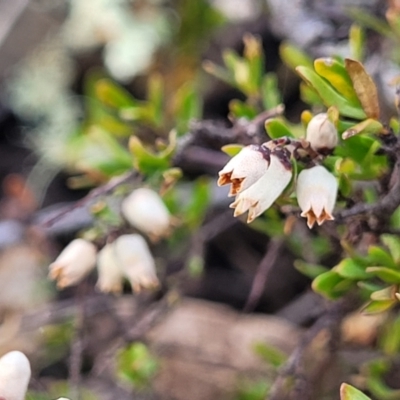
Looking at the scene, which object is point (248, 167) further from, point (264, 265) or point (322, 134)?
point (264, 265)

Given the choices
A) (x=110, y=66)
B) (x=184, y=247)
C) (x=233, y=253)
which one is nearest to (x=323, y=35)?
(x=184, y=247)

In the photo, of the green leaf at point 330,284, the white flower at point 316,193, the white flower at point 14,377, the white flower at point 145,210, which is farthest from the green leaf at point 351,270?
the white flower at point 14,377

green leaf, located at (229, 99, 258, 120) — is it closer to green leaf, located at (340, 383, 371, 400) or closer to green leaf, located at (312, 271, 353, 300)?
green leaf, located at (312, 271, 353, 300)

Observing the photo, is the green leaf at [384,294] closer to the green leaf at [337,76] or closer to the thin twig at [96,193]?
the green leaf at [337,76]

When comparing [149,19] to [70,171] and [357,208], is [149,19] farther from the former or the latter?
[357,208]

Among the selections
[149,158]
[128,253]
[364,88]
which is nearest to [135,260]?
[128,253]

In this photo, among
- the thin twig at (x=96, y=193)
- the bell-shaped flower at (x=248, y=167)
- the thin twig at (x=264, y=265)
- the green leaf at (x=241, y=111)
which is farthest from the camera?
the thin twig at (x=264, y=265)
